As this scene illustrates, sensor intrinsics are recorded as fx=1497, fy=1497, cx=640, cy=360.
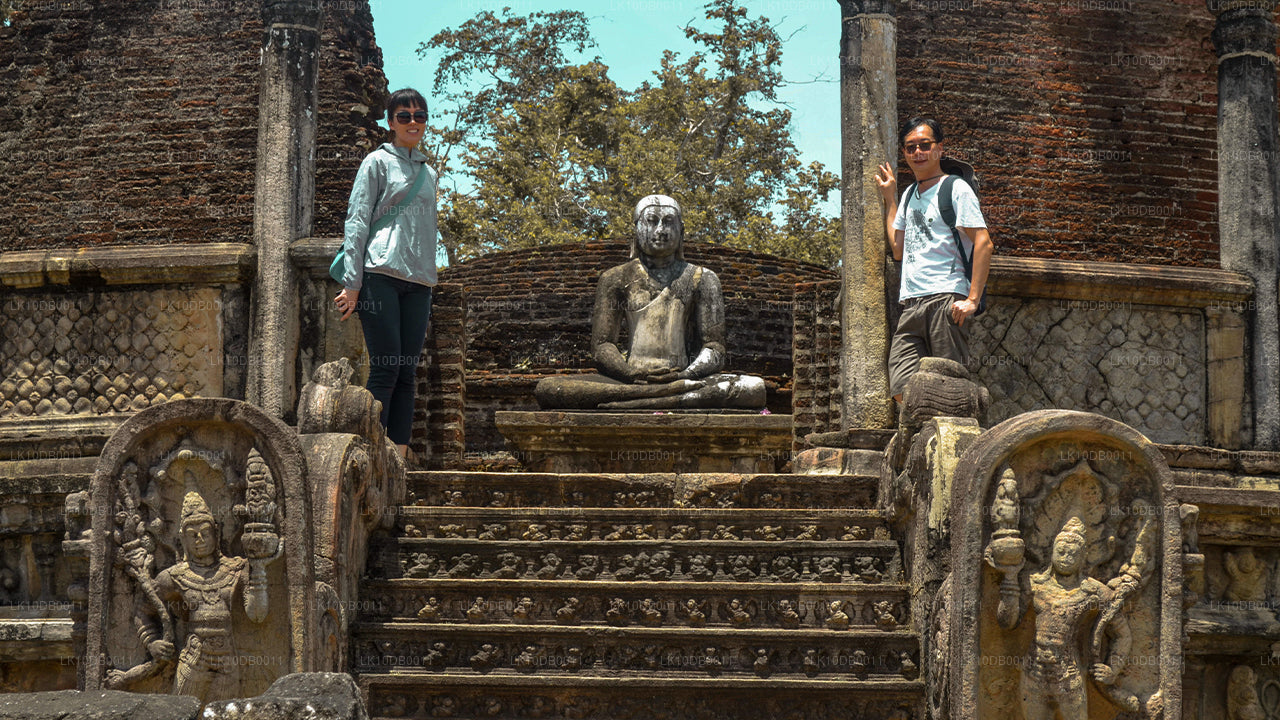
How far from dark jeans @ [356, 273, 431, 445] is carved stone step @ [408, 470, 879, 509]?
482 millimetres

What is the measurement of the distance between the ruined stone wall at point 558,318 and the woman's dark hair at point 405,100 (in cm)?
691

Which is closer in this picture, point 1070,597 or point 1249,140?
point 1070,597

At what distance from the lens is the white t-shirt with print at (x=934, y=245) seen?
23.6ft

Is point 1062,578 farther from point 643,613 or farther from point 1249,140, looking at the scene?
point 1249,140

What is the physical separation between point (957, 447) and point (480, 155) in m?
19.0

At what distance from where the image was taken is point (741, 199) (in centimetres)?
2400

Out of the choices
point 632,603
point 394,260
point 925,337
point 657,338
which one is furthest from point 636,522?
point 657,338

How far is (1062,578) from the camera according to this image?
18.7 ft

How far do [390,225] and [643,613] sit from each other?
2426 mm

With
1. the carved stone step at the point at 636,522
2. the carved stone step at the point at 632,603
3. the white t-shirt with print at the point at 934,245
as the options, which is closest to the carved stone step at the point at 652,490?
the carved stone step at the point at 636,522

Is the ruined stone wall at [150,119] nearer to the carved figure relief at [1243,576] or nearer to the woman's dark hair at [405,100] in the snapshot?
the woman's dark hair at [405,100]

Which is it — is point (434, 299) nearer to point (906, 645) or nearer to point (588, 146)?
point (906, 645)

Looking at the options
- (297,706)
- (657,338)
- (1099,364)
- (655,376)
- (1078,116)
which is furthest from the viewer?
(1078,116)

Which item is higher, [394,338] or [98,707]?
[394,338]
